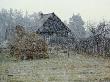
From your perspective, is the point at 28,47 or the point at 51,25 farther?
the point at 51,25

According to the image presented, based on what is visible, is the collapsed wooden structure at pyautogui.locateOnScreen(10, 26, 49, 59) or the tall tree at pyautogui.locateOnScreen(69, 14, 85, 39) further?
the tall tree at pyautogui.locateOnScreen(69, 14, 85, 39)

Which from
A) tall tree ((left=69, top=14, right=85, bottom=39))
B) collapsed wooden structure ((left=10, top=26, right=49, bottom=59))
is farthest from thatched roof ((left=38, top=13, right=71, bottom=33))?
tall tree ((left=69, top=14, right=85, bottom=39))

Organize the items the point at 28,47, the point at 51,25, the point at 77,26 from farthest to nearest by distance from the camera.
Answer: the point at 77,26 → the point at 51,25 → the point at 28,47

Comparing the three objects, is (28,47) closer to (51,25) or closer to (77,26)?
(51,25)

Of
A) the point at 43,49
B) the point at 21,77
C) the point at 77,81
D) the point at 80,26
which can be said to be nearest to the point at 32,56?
the point at 43,49

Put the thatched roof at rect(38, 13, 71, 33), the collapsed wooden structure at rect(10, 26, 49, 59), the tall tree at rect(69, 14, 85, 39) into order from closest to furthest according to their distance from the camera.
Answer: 1. the collapsed wooden structure at rect(10, 26, 49, 59)
2. the thatched roof at rect(38, 13, 71, 33)
3. the tall tree at rect(69, 14, 85, 39)

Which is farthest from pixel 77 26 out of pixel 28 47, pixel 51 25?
pixel 28 47

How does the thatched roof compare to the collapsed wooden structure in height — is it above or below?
above

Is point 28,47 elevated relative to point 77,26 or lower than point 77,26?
lower

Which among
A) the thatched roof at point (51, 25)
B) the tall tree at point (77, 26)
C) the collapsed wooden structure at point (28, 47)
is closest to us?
the collapsed wooden structure at point (28, 47)

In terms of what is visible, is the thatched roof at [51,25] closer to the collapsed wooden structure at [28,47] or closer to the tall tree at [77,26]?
the collapsed wooden structure at [28,47]

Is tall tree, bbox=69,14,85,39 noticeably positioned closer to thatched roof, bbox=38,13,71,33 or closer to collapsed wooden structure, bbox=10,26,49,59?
thatched roof, bbox=38,13,71,33

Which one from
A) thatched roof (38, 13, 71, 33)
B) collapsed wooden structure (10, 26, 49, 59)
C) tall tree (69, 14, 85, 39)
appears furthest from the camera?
tall tree (69, 14, 85, 39)

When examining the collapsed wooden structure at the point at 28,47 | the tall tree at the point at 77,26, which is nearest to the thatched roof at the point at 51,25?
the collapsed wooden structure at the point at 28,47
